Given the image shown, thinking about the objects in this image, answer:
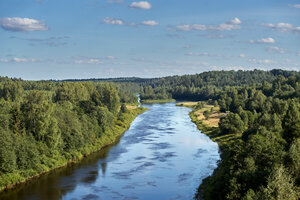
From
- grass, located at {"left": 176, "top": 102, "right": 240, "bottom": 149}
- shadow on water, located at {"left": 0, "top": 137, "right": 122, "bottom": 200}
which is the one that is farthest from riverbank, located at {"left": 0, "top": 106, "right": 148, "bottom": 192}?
grass, located at {"left": 176, "top": 102, "right": 240, "bottom": 149}

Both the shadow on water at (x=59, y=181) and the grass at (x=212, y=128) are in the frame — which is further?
the grass at (x=212, y=128)

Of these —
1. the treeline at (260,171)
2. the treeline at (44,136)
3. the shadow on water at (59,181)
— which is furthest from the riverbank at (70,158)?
the treeline at (260,171)

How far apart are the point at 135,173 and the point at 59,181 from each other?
1048 centimetres

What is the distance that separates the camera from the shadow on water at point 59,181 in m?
40.0

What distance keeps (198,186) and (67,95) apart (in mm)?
62114

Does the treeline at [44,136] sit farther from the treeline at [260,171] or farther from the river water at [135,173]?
the treeline at [260,171]

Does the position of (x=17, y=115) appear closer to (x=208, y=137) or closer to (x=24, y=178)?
(x=24, y=178)

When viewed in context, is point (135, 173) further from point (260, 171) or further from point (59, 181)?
point (260, 171)

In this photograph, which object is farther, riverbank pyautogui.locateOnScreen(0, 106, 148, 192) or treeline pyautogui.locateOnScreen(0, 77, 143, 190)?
treeline pyautogui.locateOnScreen(0, 77, 143, 190)

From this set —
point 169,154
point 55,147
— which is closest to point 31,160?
point 55,147

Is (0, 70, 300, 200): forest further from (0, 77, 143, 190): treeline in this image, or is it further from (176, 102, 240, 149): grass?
(176, 102, 240, 149): grass

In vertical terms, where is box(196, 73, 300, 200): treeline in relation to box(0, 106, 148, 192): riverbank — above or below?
above

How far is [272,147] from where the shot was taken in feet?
126

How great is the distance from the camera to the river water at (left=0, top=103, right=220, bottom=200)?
40.9 metres
